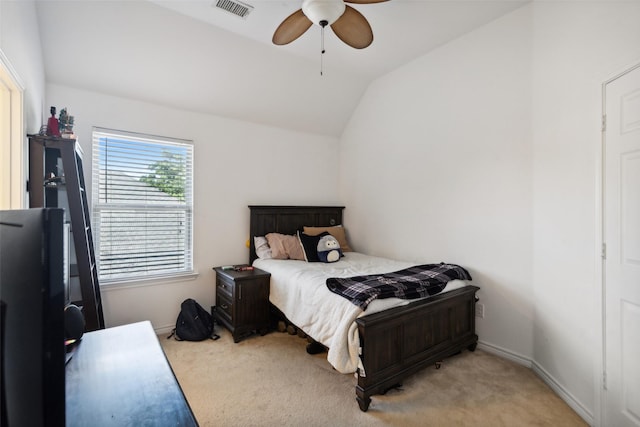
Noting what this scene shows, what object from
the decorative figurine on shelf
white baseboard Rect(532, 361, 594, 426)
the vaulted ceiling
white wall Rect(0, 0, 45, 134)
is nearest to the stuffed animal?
the vaulted ceiling

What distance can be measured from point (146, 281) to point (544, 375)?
3.61m

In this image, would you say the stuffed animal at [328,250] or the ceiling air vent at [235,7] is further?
the stuffed animal at [328,250]

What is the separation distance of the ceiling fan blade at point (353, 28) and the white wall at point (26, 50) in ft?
6.09

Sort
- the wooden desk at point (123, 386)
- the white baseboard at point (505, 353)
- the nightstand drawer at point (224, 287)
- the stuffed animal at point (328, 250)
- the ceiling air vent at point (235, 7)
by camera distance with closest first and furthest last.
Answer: the wooden desk at point (123, 386)
the ceiling air vent at point (235, 7)
the white baseboard at point (505, 353)
the nightstand drawer at point (224, 287)
the stuffed animal at point (328, 250)

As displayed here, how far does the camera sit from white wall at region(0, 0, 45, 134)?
1590 mm

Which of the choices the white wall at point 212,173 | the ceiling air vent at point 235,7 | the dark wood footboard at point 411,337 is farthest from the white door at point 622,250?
the white wall at point 212,173

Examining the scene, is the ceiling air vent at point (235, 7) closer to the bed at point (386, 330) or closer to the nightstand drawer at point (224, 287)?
the bed at point (386, 330)

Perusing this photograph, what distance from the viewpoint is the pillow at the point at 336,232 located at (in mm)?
3843

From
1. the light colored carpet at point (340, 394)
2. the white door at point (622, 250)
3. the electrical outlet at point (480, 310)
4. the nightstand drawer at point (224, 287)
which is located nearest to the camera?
the white door at point (622, 250)

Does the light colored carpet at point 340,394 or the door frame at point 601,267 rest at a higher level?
the door frame at point 601,267

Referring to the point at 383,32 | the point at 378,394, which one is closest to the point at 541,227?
the point at 378,394

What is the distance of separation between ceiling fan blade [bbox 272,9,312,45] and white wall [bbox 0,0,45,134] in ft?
4.96

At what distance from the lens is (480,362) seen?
2.53 m

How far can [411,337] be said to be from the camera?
221 centimetres
